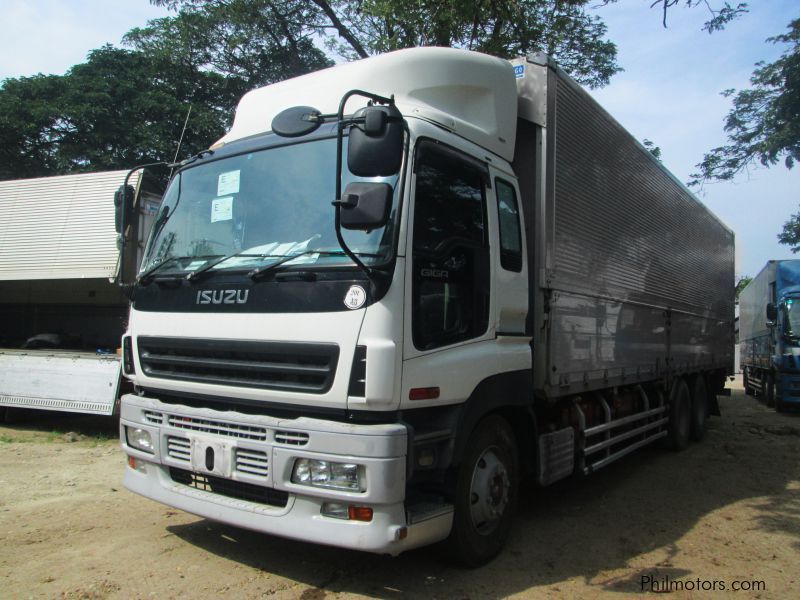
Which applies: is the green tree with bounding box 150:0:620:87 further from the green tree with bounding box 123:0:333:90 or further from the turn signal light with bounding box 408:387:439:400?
the turn signal light with bounding box 408:387:439:400

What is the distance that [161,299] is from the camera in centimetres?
407

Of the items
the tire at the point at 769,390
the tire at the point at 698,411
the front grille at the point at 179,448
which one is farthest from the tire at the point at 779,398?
the front grille at the point at 179,448

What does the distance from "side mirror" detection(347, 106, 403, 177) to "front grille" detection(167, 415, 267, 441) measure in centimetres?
155

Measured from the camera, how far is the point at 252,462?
3.47m

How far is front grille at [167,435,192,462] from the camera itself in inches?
148

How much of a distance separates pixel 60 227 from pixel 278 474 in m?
7.33

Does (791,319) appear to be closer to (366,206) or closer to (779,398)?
(779,398)

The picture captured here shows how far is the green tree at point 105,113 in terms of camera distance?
1791 cm

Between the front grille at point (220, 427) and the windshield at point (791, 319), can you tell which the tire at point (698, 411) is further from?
the front grille at point (220, 427)

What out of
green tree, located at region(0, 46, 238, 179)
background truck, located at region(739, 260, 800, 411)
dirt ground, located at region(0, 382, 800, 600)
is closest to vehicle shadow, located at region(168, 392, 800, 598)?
dirt ground, located at region(0, 382, 800, 600)

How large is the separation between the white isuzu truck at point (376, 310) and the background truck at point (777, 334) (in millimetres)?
10629

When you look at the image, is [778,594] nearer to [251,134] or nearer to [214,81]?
[251,134]

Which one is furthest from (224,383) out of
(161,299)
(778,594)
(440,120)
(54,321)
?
(54,321)

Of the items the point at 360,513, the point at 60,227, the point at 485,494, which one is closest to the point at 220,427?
the point at 360,513
